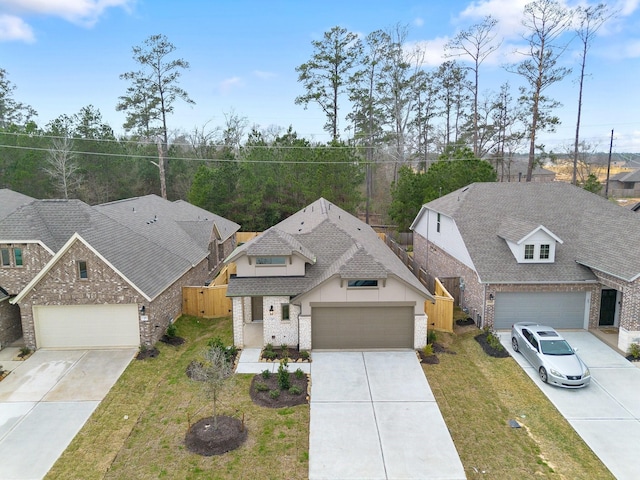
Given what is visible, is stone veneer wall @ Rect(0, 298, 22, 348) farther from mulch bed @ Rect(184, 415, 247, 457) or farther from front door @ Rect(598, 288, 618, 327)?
front door @ Rect(598, 288, 618, 327)

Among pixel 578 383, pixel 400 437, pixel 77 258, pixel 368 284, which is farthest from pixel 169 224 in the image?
pixel 578 383

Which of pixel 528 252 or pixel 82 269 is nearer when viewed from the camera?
pixel 82 269

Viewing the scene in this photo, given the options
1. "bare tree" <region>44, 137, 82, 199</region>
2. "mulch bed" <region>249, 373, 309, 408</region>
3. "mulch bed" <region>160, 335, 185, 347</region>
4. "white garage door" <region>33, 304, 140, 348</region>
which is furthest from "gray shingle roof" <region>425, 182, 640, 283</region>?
"bare tree" <region>44, 137, 82, 199</region>

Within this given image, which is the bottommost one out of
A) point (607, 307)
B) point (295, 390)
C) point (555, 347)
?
point (295, 390)

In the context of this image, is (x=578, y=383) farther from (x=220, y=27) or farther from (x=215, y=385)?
(x=220, y=27)

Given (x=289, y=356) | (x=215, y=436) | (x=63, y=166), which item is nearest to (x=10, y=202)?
(x=63, y=166)

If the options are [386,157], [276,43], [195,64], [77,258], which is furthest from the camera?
[386,157]

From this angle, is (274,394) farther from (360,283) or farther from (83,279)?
(83,279)
